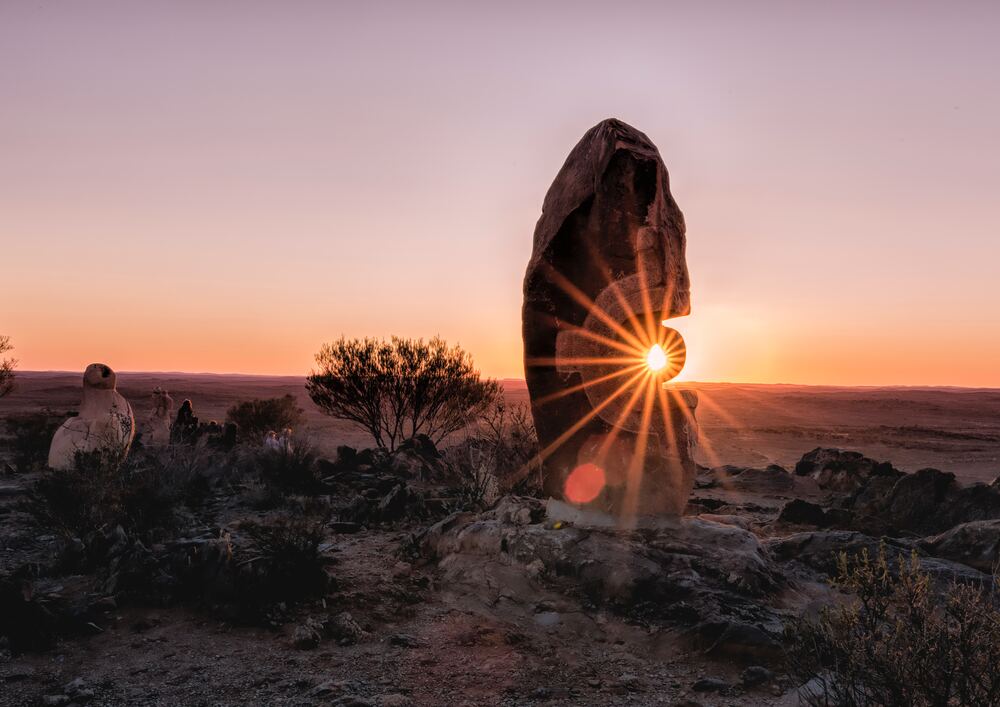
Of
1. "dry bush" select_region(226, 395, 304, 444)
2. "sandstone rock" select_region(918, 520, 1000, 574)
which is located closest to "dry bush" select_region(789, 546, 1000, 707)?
"sandstone rock" select_region(918, 520, 1000, 574)

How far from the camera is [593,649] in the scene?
6.00m

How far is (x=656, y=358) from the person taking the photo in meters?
7.64

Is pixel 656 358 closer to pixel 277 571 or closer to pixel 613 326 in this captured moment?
pixel 613 326

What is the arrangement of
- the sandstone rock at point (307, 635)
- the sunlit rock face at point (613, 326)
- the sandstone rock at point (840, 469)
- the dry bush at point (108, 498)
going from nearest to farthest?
the sandstone rock at point (307, 635), the sunlit rock face at point (613, 326), the dry bush at point (108, 498), the sandstone rock at point (840, 469)

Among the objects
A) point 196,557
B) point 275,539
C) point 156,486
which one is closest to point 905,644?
point 275,539

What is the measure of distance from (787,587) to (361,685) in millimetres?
4419

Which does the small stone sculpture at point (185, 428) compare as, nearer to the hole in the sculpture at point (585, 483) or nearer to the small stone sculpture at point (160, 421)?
the small stone sculpture at point (160, 421)

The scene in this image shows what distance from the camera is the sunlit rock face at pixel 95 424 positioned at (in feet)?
38.8

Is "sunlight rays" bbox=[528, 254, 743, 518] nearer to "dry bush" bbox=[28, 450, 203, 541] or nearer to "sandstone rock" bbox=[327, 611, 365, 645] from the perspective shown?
"sandstone rock" bbox=[327, 611, 365, 645]

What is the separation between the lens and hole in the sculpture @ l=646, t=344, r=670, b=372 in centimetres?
760

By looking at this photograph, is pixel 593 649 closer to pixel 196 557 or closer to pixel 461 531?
pixel 461 531

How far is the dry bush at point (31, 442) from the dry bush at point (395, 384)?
5982 millimetres

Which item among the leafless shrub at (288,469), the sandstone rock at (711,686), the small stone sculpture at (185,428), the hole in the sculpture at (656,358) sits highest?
the hole in the sculpture at (656,358)

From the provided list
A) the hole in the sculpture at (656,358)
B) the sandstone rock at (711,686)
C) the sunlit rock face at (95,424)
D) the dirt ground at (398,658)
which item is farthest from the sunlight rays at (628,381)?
the sunlit rock face at (95,424)
